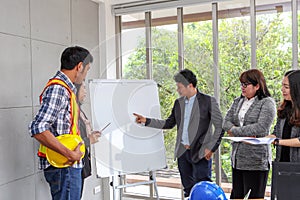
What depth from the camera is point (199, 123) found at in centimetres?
289

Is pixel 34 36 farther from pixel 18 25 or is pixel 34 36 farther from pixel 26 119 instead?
pixel 26 119

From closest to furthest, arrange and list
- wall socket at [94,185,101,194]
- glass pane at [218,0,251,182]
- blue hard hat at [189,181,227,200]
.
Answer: blue hard hat at [189,181,227,200]
glass pane at [218,0,251,182]
wall socket at [94,185,101,194]

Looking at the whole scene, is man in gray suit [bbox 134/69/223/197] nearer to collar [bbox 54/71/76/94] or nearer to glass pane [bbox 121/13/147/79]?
glass pane [bbox 121/13/147/79]

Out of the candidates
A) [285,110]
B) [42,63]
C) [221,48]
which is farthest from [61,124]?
[221,48]

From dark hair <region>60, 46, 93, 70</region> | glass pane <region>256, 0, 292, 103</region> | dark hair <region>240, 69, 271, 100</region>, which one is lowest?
dark hair <region>240, 69, 271, 100</region>

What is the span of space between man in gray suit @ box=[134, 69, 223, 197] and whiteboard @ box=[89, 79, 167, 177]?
112mm

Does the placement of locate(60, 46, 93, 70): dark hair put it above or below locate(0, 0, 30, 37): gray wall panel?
below

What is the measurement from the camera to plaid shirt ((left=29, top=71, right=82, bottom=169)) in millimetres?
1953

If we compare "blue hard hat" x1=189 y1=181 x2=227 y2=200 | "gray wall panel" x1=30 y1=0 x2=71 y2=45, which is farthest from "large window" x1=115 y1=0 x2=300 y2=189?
"blue hard hat" x1=189 y1=181 x2=227 y2=200

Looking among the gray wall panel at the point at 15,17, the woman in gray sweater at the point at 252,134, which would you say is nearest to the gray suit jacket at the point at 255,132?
the woman in gray sweater at the point at 252,134

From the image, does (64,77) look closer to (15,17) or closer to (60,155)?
(60,155)

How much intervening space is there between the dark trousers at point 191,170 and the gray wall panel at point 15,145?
1.38m

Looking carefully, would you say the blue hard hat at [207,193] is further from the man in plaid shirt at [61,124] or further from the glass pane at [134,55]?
the glass pane at [134,55]

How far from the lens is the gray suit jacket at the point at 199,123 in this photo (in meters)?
2.88
